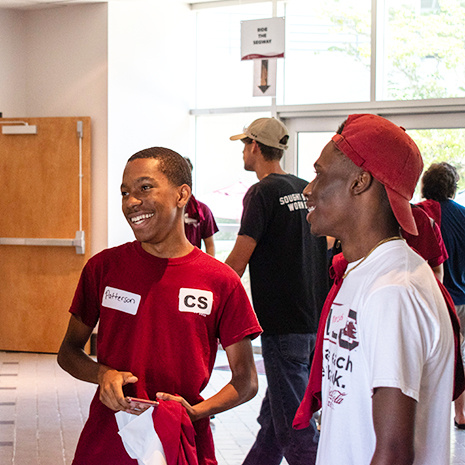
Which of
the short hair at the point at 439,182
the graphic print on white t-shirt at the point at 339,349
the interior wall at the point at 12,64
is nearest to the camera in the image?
the graphic print on white t-shirt at the point at 339,349

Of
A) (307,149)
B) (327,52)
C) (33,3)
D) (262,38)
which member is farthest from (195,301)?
(33,3)

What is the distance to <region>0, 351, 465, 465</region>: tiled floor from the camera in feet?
14.2

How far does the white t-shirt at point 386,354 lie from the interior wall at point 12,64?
655cm

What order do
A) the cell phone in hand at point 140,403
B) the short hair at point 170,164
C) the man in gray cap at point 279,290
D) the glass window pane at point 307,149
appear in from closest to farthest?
the cell phone in hand at point 140,403 → the short hair at point 170,164 → the man in gray cap at point 279,290 → the glass window pane at point 307,149

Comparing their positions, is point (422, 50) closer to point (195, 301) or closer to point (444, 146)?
point (444, 146)

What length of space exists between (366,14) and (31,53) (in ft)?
11.2

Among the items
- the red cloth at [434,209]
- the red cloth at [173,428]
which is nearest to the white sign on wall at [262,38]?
the red cloth at [434,209]

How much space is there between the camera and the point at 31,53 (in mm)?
7332

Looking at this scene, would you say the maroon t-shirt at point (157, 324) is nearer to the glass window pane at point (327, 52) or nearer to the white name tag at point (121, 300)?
the white name tag at point (121, 300)

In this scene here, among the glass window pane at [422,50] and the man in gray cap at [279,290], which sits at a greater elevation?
the glass window pane at [422,50]

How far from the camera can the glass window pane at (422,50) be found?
22.1ft

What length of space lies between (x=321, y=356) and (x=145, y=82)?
6177 mm

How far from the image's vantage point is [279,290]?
10.7ft

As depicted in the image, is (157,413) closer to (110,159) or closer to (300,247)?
(300,247)
